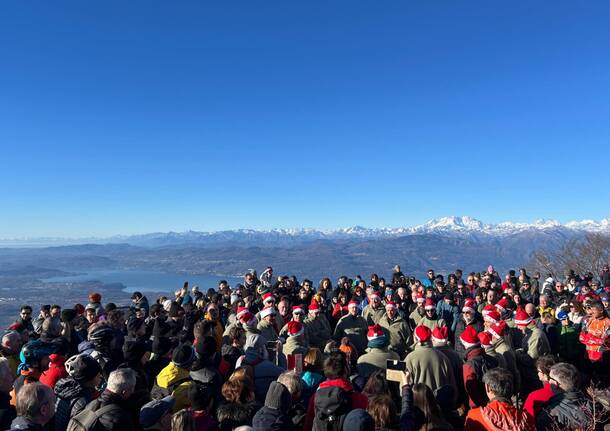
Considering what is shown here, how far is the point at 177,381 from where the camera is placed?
4449 mm

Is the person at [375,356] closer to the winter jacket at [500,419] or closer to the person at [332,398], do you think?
the person at [332,398]

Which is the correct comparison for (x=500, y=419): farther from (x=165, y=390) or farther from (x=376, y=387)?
(x=165, y=390)

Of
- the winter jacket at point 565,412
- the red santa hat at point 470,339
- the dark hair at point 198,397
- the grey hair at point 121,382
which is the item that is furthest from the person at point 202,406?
the red santa hat at point 470,339

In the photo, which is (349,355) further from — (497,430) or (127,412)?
A: (127,412)

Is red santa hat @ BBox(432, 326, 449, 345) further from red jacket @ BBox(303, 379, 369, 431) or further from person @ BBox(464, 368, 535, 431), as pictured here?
red jacket @ BBox(303, 379, 369, 431)

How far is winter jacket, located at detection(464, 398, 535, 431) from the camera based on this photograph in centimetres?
343

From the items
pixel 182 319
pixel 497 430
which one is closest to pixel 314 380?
pixel 497 430

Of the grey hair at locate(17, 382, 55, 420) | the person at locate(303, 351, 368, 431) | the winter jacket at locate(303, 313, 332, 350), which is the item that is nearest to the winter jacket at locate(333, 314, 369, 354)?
the winter jacket at locate(303, 313, 332, 350)

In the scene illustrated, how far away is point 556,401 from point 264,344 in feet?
13.9

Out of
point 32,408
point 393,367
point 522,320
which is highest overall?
point 32,408

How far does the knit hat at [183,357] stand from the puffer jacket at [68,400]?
0.96m

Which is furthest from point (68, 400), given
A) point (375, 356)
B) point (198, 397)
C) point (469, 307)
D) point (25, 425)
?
point (469, 307)

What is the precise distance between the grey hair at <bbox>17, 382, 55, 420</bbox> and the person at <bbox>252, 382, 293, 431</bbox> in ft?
6.15

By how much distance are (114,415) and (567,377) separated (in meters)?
4.72
